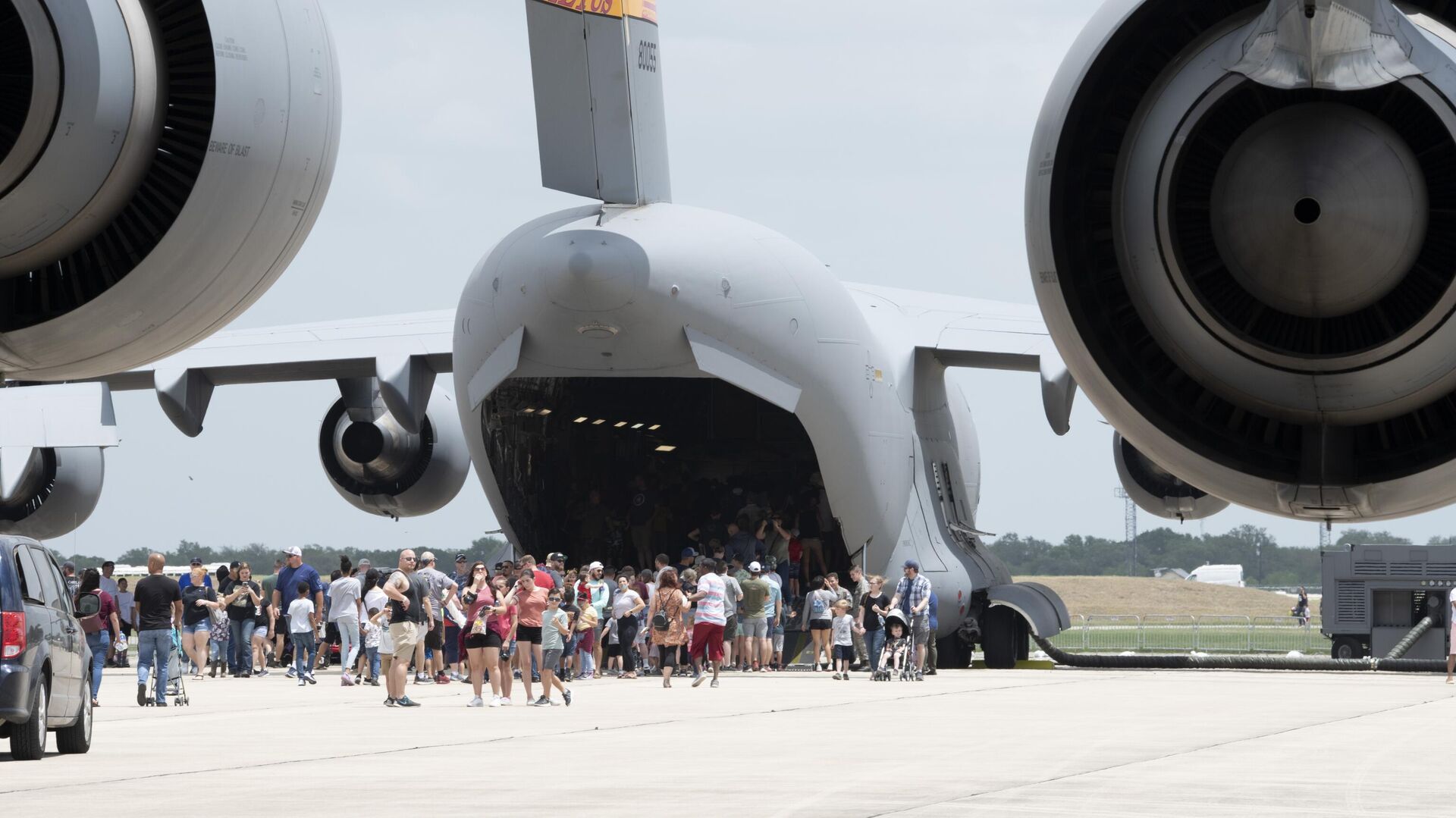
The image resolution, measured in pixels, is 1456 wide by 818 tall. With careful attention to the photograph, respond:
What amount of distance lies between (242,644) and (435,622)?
140 inches

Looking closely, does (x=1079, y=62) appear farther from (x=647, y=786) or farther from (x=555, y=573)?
(x=555, y=573)

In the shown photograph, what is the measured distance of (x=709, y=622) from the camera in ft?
70.1

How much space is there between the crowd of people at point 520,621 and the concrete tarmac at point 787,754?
2.29ft

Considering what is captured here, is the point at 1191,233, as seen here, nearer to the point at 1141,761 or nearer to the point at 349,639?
the point at 1141,761

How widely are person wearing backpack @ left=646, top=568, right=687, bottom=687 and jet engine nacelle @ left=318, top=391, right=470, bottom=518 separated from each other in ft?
14.8

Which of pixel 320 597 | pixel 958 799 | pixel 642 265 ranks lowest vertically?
pixel 958 799

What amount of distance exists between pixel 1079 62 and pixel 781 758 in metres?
7.62

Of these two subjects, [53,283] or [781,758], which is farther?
[781,758]

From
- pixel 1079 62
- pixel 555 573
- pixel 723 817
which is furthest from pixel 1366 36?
pixel 555 573

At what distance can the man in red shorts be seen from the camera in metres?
21.2

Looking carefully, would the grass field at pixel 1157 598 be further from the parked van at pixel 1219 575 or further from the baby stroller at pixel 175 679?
the baby stroller at pixel 175 679

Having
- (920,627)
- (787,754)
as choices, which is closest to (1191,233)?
(787,754)

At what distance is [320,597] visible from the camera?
2369 cm

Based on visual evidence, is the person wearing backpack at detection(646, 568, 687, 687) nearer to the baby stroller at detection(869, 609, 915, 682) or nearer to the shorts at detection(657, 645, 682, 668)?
the shorts at detection(657, 645, 682, 668)
